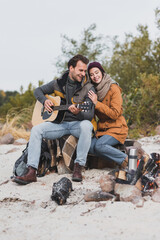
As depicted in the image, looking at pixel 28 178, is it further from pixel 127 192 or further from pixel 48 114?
pixel 127 192

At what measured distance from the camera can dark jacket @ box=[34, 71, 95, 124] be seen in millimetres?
3924

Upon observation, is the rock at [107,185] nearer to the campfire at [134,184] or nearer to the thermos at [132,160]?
the campfire at [134,184]

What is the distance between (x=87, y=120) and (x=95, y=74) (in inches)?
24.1

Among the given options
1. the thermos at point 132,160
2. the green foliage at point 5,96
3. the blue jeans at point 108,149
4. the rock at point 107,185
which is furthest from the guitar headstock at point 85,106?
the green foliage at point 5,96

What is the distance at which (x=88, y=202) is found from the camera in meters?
2.88

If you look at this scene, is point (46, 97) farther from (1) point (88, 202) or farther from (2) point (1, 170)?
(1) point (88, 202)

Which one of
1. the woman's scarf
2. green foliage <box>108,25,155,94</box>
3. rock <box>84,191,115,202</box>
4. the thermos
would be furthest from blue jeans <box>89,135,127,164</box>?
green foliage <box>108,25,155,94</box>

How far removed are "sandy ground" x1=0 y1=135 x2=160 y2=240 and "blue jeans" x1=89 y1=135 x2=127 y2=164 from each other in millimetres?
622

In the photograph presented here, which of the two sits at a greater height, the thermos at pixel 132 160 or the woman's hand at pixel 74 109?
Answer: the woman's hand at pixel 74 109

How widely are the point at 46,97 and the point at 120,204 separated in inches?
88.9

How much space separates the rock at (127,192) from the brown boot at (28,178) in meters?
1.25

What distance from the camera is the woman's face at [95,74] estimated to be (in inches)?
157

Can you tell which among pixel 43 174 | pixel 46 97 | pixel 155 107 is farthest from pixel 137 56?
pixel 43 174

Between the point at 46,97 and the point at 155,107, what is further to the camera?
the point at 155,107
